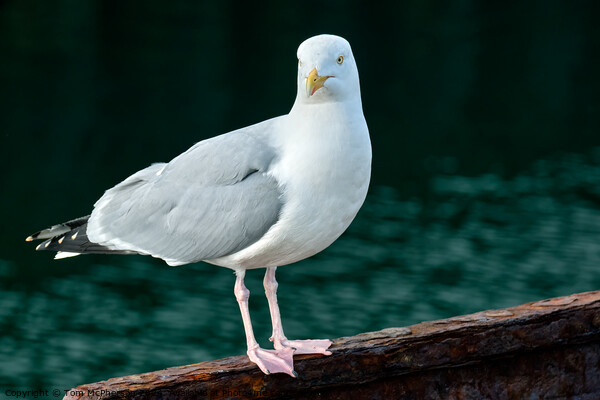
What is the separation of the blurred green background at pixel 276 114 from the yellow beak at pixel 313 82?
899cm

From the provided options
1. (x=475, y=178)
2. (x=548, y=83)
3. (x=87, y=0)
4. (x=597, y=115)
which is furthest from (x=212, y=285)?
(x=87, y=0)

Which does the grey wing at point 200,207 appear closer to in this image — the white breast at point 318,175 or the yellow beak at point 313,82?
the white breast at point 318,175

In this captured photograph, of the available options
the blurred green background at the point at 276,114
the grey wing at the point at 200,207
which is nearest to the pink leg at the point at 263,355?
the grey wing at the point at 200,207

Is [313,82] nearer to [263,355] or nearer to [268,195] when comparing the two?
[268,195]

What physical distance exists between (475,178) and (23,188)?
8752 mm

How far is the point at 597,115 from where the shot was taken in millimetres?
23172

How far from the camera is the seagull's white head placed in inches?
173

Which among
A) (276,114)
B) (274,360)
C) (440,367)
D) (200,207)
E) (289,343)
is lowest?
(274,360)

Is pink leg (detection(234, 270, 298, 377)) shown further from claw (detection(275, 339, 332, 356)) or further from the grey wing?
the grey wing

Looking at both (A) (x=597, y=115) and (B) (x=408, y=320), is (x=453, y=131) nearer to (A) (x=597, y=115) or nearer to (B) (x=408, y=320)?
(A) (x=597, y=115)

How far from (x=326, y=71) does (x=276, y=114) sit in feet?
57.7

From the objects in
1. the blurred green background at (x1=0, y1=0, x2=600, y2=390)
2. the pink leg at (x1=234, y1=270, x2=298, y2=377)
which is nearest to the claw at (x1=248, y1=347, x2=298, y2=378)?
the pink leg at (x1=234, y1=270, x2=298, y2=377)

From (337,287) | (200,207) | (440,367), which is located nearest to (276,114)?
(337,287)

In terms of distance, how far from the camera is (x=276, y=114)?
72.0 ft
